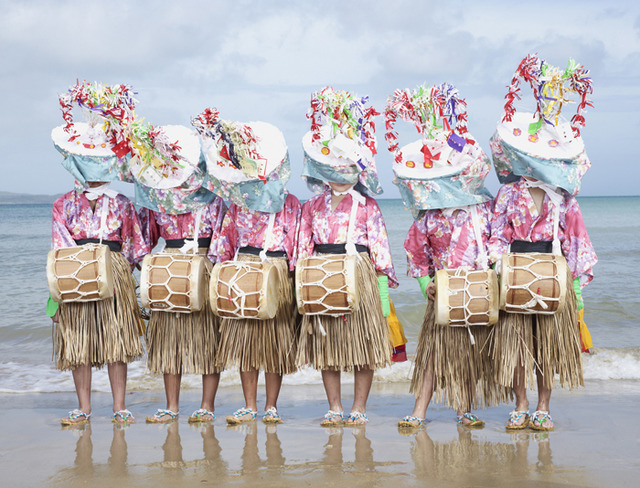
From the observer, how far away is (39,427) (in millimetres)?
4270

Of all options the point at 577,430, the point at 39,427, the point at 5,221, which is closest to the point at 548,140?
the point at 577,430

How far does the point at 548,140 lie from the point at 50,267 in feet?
8.84

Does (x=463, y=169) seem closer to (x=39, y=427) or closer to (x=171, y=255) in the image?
(x=171, y=255)

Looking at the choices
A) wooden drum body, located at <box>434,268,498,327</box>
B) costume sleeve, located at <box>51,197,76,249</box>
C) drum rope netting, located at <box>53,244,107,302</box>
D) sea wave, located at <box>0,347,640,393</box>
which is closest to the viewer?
wooden drum body, located at <box>434,268,498,327</box>

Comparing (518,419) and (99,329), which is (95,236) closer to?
(99,329)

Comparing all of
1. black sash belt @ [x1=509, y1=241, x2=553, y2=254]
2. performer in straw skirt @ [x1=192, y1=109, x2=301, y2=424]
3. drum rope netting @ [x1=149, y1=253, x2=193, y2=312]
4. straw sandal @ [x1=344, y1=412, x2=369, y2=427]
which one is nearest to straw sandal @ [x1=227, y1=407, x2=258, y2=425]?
performer in straw skirt @ [x1=192, y1=109, x2=301, y2=424]

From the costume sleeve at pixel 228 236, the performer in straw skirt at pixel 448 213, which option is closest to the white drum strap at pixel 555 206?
the performer in straw skirt at pixel 448 213

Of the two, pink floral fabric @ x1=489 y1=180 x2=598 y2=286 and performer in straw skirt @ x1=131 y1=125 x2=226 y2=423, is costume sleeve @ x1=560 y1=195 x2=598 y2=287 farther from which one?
performer in straw skirt @ x1=131 y1=125 x2=226 y2=423

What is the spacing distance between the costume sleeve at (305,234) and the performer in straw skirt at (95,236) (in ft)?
3.16

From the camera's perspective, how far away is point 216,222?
429 centimetres

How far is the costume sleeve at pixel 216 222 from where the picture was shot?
13.9 feet

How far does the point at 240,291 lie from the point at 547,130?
1755 millimetres

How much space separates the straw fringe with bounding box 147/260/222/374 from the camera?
165 inches

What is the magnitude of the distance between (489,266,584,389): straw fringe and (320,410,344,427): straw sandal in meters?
0.87
